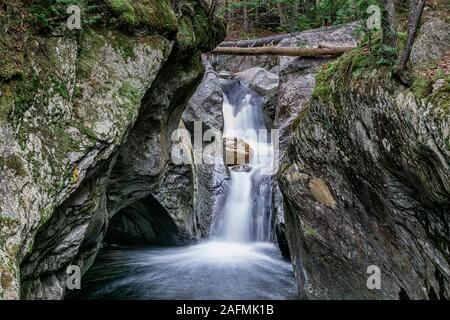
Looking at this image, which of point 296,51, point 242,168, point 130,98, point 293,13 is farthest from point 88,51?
point 293,13

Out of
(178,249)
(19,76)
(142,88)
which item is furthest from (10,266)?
(178,249)

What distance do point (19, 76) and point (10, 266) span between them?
2.37m

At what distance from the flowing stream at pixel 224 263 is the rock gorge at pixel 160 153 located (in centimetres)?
176

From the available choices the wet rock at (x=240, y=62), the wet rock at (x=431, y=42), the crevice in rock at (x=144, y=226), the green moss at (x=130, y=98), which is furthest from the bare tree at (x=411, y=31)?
the wet rock at (x=240, y=62)

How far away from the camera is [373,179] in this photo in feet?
18.1

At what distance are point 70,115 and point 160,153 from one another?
3.52m

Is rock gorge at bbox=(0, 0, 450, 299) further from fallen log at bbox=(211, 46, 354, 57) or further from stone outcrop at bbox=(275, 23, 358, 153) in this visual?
fallen log at bbox=(211, 46, 354, 57)

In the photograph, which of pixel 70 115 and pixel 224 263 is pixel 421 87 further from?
pixel 224 263

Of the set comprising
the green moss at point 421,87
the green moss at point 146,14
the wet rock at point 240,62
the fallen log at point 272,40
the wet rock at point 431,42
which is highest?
the wet rock at point 240,62

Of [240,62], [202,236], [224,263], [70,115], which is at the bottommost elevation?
[224,263]

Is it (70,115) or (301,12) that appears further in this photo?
(301,12)

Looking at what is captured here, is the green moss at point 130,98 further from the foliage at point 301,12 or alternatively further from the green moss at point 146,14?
the foliage at point 301,12

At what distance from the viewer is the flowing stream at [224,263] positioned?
30.6ft

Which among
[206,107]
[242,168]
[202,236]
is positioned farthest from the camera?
[206,107]
